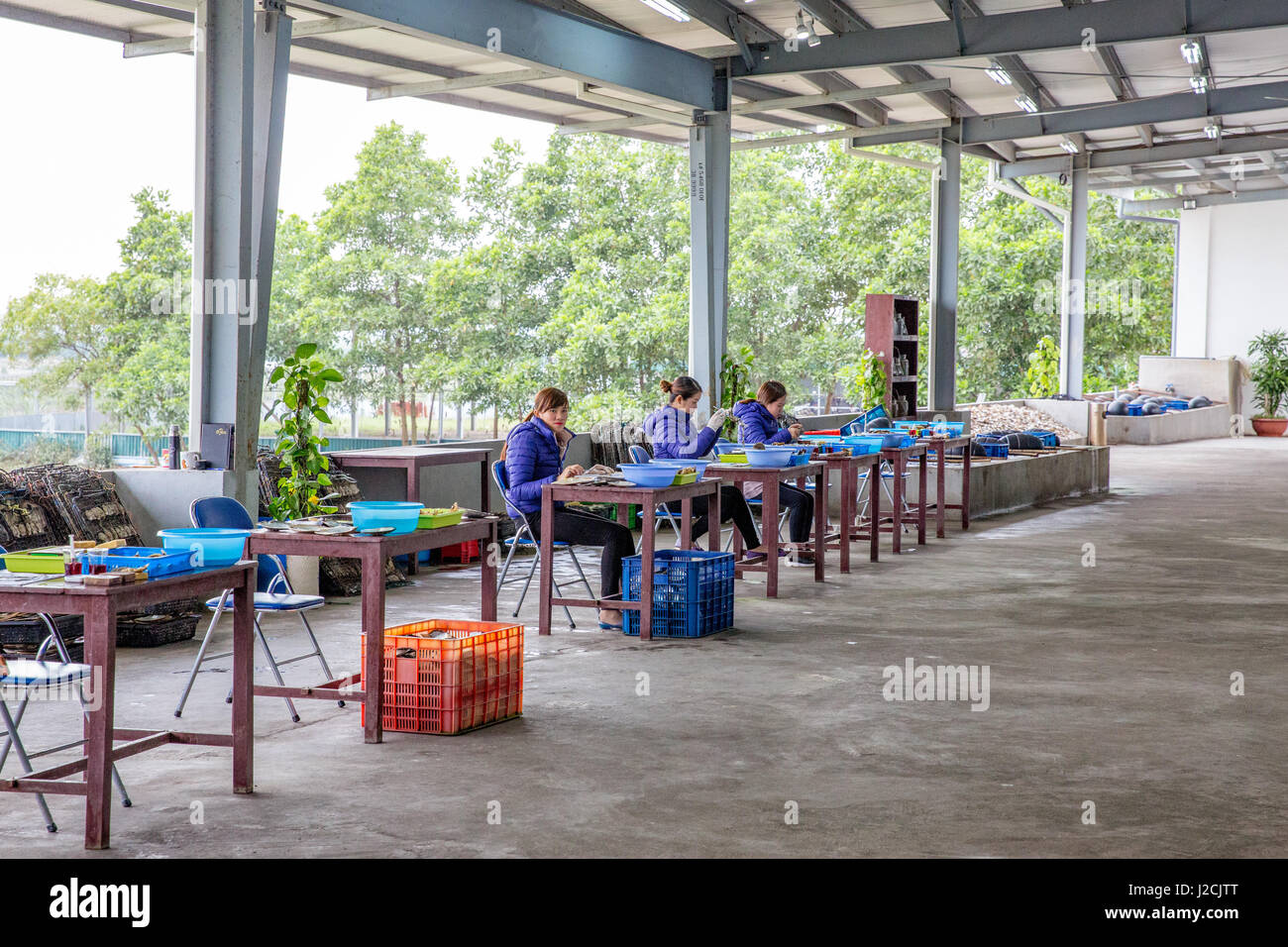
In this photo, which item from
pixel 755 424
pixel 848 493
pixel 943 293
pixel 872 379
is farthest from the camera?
pixel 943 293

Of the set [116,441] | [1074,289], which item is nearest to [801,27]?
[1074,289]

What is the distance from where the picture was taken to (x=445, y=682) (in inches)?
191

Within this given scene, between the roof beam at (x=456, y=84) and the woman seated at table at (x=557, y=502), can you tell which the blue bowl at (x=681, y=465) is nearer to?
the woman seated at table at (x=557, y=502)

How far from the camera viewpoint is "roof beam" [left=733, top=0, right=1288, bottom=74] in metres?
10.2

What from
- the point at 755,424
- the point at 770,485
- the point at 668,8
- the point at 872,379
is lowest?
the point at 770,485

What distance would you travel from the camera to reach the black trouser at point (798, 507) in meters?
9.08

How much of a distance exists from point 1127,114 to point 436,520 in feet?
41.8

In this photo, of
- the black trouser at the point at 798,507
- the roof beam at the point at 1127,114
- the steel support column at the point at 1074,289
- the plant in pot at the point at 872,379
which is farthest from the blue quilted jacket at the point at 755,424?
the steel support column at the point at 1074,289

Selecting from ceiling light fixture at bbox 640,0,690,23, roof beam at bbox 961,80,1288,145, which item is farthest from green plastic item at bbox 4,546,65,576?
roof beam at bbox 961,80,1288,145

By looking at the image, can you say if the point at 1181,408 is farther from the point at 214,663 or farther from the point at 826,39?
the point at 214,663

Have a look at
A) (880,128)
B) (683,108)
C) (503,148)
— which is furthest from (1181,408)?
(683,108)

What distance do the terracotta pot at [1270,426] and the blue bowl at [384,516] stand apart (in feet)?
79.3

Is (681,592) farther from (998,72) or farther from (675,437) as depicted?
(998,72)

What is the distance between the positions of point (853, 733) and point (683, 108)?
7932 millimetres
